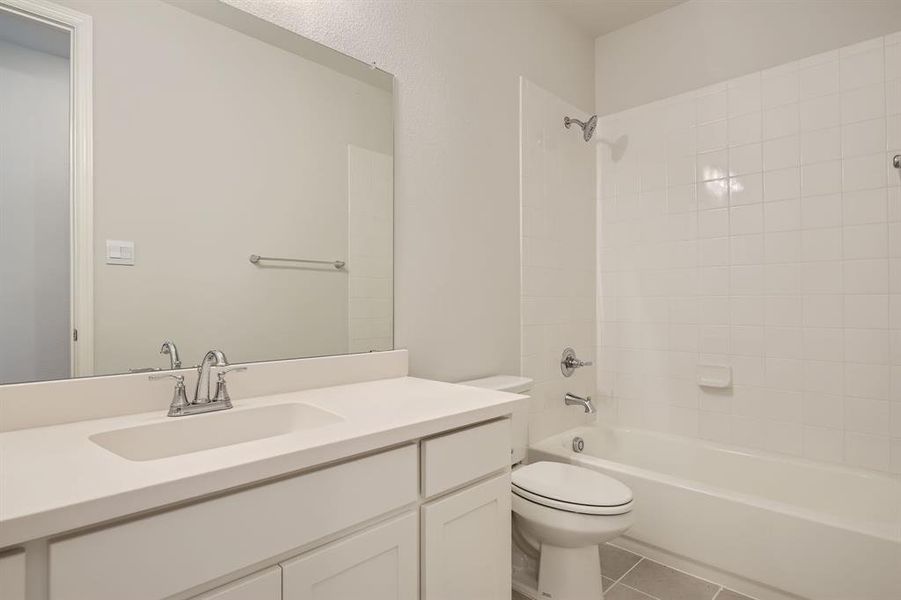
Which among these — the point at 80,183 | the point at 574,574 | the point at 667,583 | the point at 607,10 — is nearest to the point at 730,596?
the point at 667,583

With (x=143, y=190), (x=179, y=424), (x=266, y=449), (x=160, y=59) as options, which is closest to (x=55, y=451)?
(x=179, y=424)

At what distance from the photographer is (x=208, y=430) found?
1120 mm

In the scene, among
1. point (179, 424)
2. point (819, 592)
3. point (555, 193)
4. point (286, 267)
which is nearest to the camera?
point (179, 424)

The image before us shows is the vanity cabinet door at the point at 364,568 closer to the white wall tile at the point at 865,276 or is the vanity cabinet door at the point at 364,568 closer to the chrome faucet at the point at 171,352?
the chrome faucet at the point at 171,352

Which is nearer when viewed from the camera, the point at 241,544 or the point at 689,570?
the point at 241,544

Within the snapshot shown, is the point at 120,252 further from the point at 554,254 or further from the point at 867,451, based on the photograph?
the point at 867,451

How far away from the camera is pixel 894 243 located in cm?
193

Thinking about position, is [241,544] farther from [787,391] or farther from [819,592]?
[787,391]

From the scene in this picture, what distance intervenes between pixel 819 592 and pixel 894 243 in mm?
1359

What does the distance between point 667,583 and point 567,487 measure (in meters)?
0.62

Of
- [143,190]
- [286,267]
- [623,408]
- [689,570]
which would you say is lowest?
[689,570]

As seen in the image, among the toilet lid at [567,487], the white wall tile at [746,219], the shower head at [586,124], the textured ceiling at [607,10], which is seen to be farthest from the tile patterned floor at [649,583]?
the textured ceiling at [607,10]

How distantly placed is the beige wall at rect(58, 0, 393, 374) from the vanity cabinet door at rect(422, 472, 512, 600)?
0.64 meters

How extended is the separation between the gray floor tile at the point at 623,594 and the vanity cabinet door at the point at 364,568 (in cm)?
108
